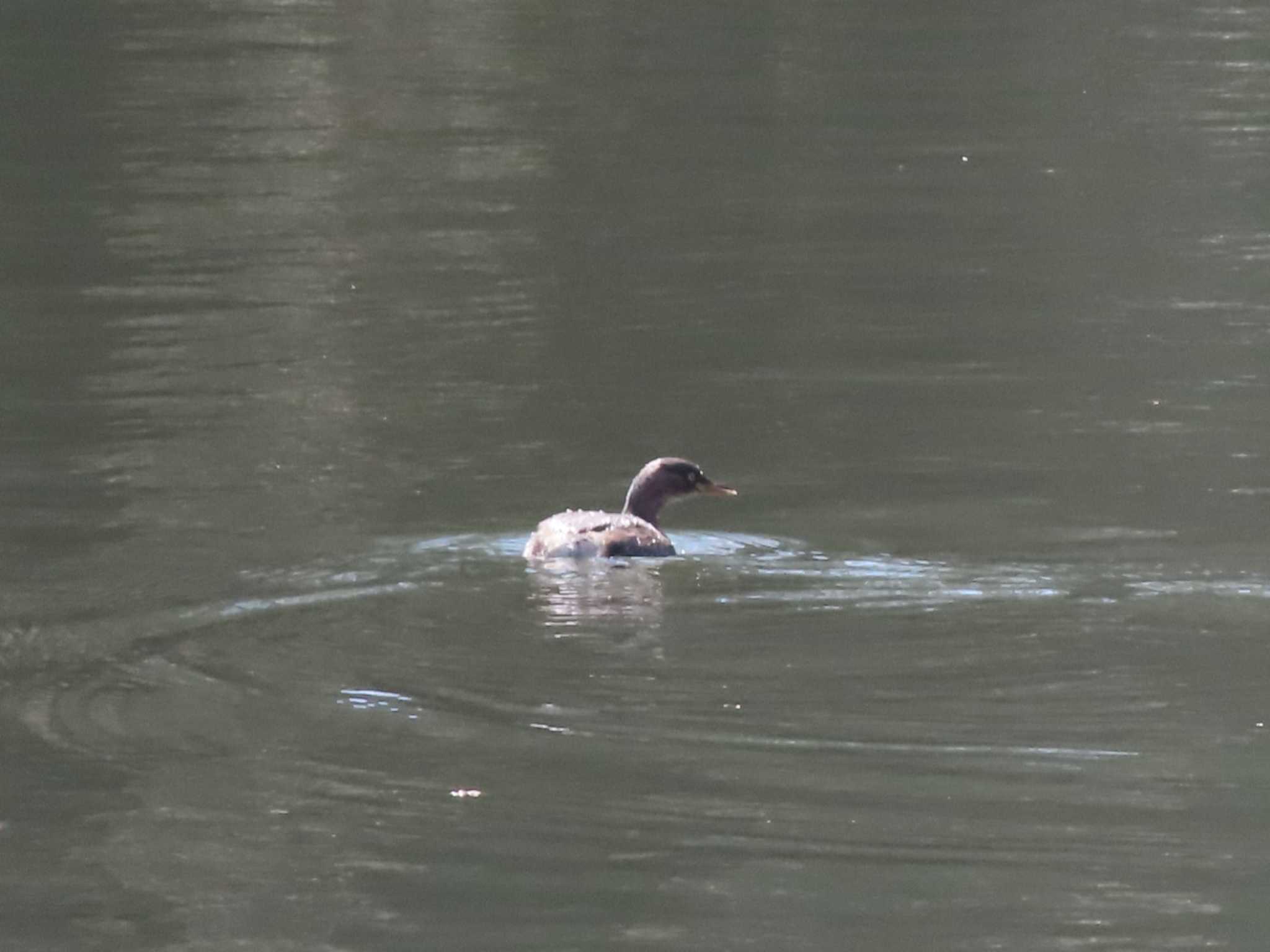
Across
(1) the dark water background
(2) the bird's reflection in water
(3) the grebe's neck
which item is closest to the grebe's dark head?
(3) the grebe's neck

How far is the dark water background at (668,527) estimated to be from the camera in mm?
7887

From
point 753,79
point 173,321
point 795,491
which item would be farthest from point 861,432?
point 753,79

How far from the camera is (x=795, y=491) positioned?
12.4 metres

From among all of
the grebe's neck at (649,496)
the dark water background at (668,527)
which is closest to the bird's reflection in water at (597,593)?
the dark water background at (668,527)

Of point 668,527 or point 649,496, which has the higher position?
point 649,496

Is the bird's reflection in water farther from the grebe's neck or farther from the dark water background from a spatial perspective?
the grebe's neck

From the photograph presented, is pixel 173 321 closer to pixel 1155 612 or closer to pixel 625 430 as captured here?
pixel 625 430

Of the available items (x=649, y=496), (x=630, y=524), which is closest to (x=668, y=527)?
(x=649, y=496)

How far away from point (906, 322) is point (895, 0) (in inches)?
731

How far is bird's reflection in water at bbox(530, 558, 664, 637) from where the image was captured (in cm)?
1026

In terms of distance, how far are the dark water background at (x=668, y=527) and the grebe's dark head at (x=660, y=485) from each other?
17 centimetres

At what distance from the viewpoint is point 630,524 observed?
11406 mm

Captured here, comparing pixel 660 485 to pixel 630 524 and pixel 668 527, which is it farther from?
pixel 630 524

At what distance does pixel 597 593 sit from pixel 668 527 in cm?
189
